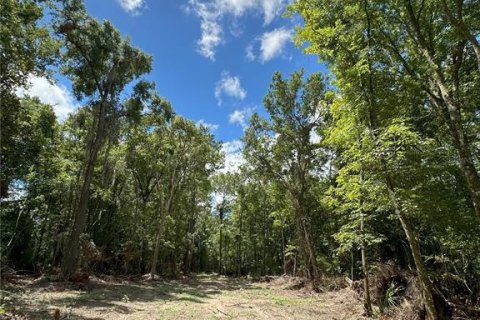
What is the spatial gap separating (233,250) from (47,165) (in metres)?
31.3

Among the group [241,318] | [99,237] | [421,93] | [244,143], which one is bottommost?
[241,318]

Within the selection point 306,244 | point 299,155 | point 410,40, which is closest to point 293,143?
point 299,155

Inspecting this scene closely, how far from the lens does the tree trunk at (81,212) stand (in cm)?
1488

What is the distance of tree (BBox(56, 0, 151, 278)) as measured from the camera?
15086 millimetres

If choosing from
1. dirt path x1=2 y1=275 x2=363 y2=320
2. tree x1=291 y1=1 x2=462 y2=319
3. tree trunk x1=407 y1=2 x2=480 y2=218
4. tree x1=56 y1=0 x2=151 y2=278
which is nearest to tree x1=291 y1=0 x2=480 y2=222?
tree x1=291 y1=1 x2=462 y2=319

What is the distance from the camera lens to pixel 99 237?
23906mm

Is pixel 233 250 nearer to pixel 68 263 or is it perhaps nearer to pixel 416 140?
pixel 68 263

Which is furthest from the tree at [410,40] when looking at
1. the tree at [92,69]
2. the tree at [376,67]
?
the tree at [92,69]

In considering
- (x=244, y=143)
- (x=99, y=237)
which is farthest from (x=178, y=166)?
(x=99, y=237)

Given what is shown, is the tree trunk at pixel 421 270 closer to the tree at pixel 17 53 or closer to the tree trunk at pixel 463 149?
the tree trunk at pixel 463 149

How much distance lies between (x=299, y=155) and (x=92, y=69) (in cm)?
1299

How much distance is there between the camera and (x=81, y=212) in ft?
51.0

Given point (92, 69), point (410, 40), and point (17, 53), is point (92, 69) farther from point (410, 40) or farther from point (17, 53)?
point (410, 40)

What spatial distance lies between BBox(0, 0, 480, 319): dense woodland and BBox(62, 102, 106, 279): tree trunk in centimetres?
7
